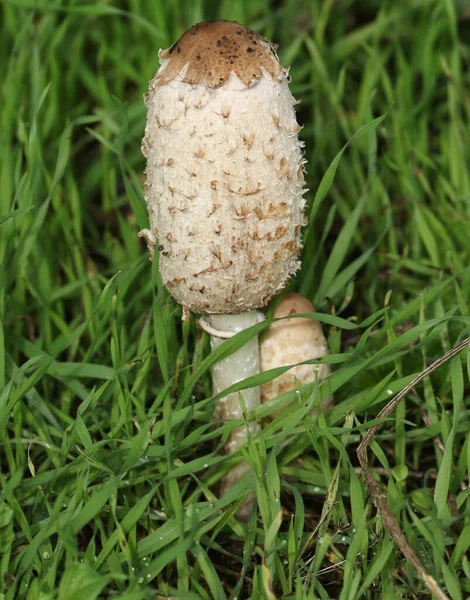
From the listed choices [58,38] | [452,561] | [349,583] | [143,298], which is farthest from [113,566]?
[58,38]

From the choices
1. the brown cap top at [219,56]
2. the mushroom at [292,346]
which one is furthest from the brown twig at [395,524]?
the brown cap top at [219,56]

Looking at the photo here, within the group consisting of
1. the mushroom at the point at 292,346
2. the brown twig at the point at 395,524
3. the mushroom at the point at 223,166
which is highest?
the mushroom at the point at 223,166

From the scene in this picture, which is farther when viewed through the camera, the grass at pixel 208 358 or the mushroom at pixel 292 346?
the mushroom at pixel 292 346

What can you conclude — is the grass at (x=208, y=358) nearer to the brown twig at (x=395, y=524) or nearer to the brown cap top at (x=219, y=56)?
the brown twig at (x=395, y=524)

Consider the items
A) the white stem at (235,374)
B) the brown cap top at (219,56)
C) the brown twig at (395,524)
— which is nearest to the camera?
the brown twig at (395,524)

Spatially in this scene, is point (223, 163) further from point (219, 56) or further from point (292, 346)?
point (292, 346)

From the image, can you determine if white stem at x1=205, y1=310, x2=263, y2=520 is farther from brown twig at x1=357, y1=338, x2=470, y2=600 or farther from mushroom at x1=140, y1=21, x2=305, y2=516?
brown twig at x1=357, y1=338, x2=470, y2=600

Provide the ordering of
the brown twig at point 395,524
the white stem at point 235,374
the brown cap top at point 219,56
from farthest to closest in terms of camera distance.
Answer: the white stem at point 235,374 → the brown cap top at point 219,56 → the brown twig at point 395,524
